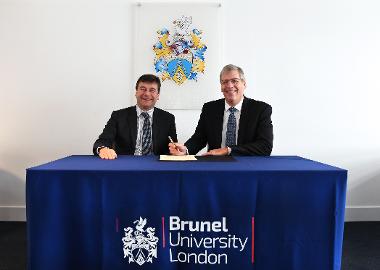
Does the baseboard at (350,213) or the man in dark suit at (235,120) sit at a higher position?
the man in dark suit at (235,120)

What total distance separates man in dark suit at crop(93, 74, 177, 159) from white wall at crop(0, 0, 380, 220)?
2.30ft

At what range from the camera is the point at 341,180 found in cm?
141

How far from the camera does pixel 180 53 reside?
3.18 metres

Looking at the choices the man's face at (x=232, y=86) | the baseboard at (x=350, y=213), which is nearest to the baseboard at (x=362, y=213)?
the baseboard at (x=350, y=213)

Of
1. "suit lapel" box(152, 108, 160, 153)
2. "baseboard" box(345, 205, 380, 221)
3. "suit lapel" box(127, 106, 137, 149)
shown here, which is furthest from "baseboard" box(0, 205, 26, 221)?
"baseboard" box(345, 205, 380, 221)

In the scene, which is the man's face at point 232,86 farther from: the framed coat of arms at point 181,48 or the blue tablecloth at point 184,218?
the blue tablecloth at point 184,218

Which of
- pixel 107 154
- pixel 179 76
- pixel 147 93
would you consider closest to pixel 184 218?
pixel 107 154

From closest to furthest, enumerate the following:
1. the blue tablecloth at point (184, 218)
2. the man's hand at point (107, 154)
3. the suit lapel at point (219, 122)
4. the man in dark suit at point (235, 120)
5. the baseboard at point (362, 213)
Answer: the blue tablecloth at point (184, 218) < the man's hand at point (107, 154) < the man in dark suit at point (235, 120) < the suit lapel at point (219, 122) < the baseboard at point (362, 213)

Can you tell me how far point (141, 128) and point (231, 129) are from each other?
695 millimetres

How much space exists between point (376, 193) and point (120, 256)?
2.90 m

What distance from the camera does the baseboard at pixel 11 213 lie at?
3244 mm

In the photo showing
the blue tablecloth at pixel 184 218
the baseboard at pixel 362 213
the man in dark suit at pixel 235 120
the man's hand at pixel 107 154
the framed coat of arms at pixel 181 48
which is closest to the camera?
the blue tablecloth at pixel 184 218

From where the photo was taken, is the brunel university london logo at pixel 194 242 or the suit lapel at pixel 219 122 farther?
the suit lapel at pixel 219 122

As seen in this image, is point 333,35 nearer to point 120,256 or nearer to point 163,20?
point 163,20
